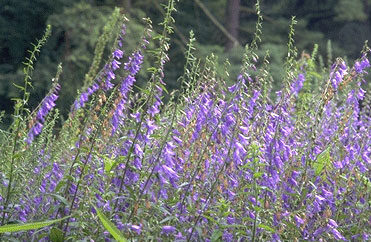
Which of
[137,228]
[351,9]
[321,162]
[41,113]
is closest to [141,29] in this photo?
[351,9]

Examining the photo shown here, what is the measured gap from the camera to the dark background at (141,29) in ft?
52.5

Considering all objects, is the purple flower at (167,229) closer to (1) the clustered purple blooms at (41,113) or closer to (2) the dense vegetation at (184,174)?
(2) the dense vegetation at (184,174)

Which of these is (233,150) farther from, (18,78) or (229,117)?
(18,78)

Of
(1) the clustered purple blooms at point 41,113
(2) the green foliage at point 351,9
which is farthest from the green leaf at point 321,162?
(2) the green foliage at point 351,9

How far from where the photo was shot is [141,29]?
52.2ft

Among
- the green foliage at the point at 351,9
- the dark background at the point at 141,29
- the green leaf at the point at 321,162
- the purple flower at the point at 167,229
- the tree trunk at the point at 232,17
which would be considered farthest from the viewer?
Answer: the green foliage at the point at 351,9

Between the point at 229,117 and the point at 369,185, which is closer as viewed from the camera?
the point at 229,117

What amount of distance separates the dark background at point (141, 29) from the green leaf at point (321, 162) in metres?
8.00

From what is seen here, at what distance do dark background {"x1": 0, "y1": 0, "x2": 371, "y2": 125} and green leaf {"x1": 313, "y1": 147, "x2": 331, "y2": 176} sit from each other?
26.2 feet

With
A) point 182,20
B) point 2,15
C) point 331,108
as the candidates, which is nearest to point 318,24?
point 182,20

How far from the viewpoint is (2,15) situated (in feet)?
60.3

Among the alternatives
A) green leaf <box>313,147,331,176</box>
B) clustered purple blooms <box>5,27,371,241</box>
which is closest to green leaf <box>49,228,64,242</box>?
clustered purple blooms <box>5,27,371,241</box>

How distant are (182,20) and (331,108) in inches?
629

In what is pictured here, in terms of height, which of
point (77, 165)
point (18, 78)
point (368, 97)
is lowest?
point (18, 78)
